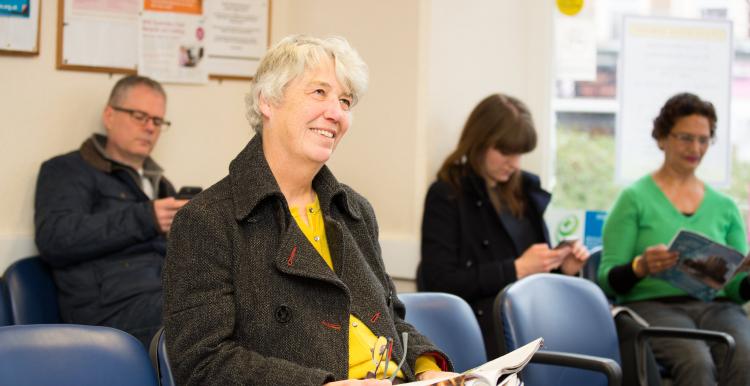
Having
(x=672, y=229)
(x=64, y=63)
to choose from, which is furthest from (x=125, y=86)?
(x=672, y=229)

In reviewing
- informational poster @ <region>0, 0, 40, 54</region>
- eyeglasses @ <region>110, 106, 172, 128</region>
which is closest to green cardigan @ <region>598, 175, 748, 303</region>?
eyeglasses @ <region>110, 106, 172, 128</region>

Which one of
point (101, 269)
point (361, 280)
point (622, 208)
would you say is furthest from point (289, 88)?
point (622, 208)

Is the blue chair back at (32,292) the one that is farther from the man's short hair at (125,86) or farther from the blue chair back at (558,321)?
the blue chair back at (558,321)

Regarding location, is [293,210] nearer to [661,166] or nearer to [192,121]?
[192,121]

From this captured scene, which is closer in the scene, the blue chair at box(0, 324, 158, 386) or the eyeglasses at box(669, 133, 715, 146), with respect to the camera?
the blue chair at box(0, 324, 158, 386)

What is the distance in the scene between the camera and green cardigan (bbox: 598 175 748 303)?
3.99 m

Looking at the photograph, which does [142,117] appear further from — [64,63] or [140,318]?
[140,318]

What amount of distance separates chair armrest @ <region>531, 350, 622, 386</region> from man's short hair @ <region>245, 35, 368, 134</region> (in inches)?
42.4

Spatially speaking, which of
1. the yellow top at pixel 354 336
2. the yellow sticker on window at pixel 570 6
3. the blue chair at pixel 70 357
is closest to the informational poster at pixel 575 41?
the yellow sticker on window at pixel 570 6

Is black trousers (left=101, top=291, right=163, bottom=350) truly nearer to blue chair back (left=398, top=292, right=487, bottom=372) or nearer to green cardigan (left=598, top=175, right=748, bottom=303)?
blue chair back (left=398, top=292, right=487, bottom=372)

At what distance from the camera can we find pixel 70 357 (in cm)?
197

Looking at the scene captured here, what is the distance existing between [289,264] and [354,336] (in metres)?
0.24

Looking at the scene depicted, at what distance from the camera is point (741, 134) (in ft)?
15.3

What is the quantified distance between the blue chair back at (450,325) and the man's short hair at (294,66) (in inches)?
30.2
